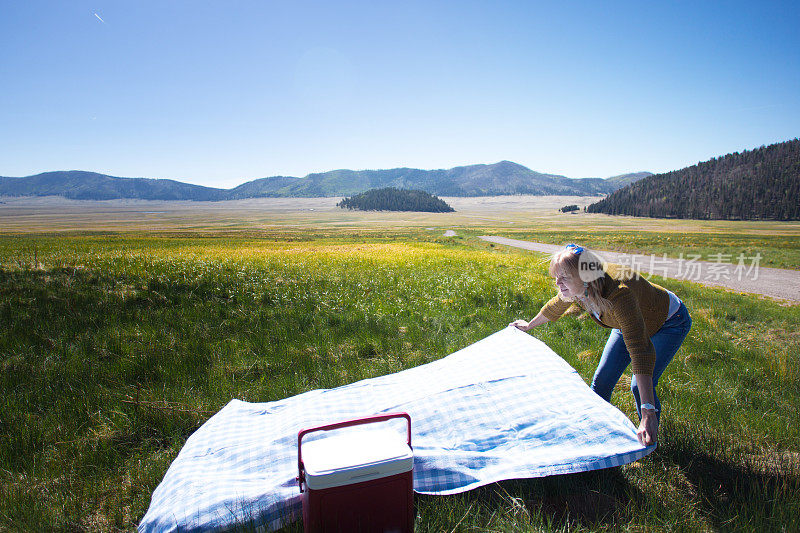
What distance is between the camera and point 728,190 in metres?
95.6

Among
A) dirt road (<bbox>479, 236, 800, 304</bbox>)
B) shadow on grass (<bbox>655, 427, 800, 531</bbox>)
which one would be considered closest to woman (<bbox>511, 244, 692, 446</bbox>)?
shadow on grass (<bbox>655, 427, 800, 531</bbox>)

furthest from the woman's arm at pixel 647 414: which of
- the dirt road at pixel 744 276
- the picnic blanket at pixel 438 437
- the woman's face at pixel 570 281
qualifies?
the dirt road at pixel 744 276

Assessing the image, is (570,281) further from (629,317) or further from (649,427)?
(649,427)

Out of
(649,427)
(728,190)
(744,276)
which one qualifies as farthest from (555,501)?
(728,190)

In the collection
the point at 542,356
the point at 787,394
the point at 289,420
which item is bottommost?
the point at 787,394

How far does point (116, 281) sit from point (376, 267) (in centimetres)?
825

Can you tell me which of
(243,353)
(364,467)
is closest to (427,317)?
(243,353)

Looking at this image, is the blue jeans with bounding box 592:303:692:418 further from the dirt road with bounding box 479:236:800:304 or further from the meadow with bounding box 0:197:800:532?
the dirt road with bounding box 479:236:800:304

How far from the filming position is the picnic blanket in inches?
94.3

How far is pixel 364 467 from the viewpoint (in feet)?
6.28

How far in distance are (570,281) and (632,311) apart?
0.46 meters

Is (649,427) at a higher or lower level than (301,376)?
higher

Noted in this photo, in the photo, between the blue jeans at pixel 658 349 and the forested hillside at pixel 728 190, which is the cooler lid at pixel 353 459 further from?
the forested hillside at pixel 728 190

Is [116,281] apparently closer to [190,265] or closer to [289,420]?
[190,265]
